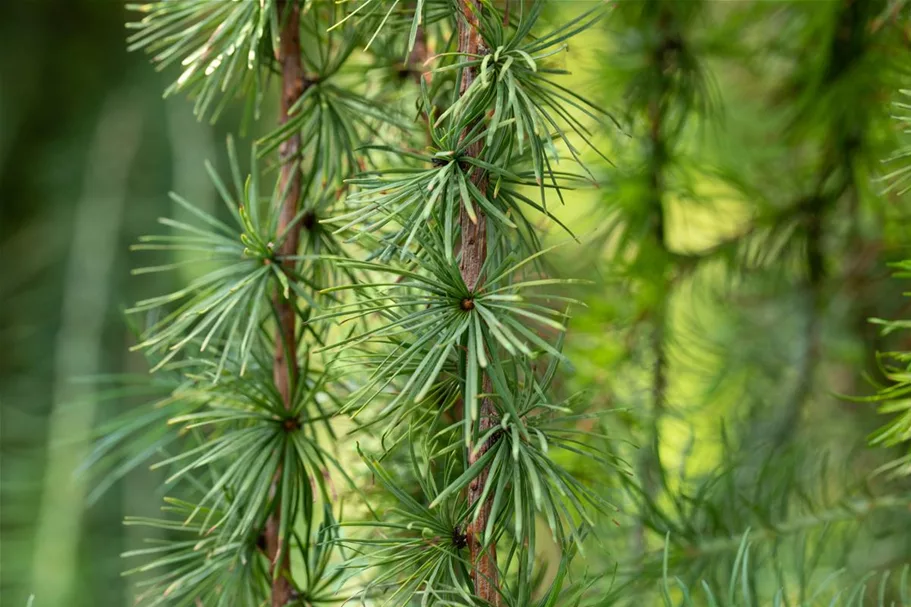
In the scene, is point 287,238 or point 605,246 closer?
point 287,238

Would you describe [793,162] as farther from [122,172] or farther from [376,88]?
[122,172]

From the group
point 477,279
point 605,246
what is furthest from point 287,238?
point 605,246

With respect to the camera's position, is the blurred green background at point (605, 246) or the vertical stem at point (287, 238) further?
the blurred green background at point (605, 246)

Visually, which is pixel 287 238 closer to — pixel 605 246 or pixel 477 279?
pixel 477 279

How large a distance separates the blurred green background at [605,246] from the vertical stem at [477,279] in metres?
0.20

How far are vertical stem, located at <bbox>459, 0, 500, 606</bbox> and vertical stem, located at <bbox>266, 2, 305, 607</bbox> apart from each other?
→ 0.09 meters

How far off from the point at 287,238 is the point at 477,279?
0.35 feet

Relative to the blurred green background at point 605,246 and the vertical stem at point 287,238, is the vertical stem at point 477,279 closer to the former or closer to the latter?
the vertical stem at point 287,238

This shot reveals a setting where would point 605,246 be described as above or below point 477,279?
above

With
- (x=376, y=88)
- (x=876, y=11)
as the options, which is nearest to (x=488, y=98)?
(x=376, y=88)

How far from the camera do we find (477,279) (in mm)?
241

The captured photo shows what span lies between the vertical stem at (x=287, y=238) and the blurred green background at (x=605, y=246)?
176 mm

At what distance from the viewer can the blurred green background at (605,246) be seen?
52 centimetres

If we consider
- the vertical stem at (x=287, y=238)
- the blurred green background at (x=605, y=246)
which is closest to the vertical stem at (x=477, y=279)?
the vertical stem at (x=287, y=238)
